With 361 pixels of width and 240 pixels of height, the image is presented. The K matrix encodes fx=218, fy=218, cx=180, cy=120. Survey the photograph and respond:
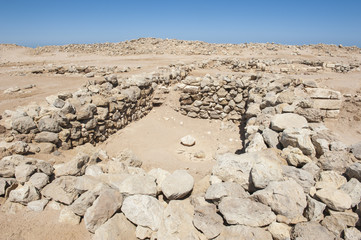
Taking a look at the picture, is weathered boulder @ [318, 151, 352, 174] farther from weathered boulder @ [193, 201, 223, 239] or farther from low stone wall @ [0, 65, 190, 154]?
low stone wall @ [0, 65, 190, 154]

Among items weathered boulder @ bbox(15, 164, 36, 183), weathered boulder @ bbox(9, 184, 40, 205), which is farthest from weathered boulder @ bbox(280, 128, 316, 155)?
weathered boulder @ bbox(15, 164, 36, 183)

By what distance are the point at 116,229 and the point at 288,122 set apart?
4115 mm

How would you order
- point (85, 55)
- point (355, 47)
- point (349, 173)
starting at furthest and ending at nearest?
point (355, 47), point (85, 55), point (349, 173)

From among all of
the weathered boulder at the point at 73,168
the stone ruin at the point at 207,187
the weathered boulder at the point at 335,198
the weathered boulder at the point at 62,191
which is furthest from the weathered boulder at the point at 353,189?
the weathered boulder at the point at 73,168

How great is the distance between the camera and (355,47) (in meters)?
23.2

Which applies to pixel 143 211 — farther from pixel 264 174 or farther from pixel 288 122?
pixel 288 122

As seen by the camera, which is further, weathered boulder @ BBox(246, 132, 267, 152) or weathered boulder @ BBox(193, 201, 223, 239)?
weathered boulder @ BBox(246, 132, 267, 152)

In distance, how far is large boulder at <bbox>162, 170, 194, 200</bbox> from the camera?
10.4ft

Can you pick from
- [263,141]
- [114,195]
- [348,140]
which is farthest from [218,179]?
[348,140]

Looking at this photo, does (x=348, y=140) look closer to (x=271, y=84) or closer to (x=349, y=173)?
(x=349, y=173)

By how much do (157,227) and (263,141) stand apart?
118 inches

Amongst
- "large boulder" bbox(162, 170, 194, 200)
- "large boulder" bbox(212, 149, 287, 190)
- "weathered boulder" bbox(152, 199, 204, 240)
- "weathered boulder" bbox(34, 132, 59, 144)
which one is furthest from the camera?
"weathered boulder" bbox(34, 132, 59, 144)

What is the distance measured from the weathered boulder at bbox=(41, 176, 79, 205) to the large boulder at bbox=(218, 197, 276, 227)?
2180 millimetres

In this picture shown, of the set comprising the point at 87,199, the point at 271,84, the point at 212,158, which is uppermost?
the point at 271,84
